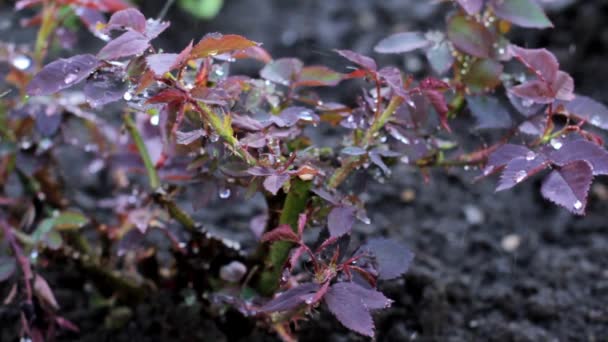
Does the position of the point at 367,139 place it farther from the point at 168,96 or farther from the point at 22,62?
the point at 22,62

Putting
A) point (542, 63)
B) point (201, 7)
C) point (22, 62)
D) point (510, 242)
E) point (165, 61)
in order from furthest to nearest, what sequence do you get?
point (201, 7)
point (510, 242)
point (22, 62)
point (542, 63)
point (165, 61)

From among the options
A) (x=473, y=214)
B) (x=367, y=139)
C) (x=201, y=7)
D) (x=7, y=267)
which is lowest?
(x=473, y=214)

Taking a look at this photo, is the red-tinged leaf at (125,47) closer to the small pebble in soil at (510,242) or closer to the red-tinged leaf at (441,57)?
the red-tinged leaf at (441,57)

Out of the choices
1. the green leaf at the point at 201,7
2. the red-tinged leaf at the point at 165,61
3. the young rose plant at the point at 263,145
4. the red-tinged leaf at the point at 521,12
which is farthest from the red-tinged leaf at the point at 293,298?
the green leaf at the point at 201,7

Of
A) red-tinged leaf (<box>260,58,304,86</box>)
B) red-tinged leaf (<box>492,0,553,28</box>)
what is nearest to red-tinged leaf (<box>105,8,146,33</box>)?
red-tinged leaf (<box>260,58,304,86</box>)

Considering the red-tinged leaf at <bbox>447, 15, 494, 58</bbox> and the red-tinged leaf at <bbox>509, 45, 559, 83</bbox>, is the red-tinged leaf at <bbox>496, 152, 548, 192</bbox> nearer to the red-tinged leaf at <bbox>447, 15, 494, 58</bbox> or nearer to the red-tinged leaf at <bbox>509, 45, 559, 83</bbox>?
the red-tinged leaf at <bbox>509, 45, 559, 83</bbox>

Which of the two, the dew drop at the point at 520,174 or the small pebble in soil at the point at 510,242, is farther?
the small pebble in soil at the point at 510,242

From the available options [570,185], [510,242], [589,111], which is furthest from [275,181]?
[510,242]
